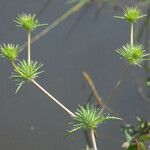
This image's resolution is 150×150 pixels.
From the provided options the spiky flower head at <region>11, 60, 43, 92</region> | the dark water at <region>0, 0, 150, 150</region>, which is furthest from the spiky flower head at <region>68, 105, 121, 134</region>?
the dark water at <region>0, 0, 150, 150</region>

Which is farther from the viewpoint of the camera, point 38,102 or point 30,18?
point 38,102

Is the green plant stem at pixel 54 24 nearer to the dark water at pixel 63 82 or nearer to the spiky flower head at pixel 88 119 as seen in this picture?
the dark water at pixel 63 82

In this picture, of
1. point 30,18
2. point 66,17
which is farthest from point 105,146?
point 30,18

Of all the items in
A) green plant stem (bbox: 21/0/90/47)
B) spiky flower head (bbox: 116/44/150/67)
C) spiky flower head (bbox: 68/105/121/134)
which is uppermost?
green plant stem (bbox: 21/0/90/47)

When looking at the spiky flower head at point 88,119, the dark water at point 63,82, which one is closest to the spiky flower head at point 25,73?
the spiky flower head at point 88,119

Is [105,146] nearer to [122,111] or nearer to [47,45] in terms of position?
[122,111]

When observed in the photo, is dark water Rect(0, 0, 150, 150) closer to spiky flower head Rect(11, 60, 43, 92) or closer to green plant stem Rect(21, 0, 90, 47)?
green plant stem Rect(21, 0, 90, 47)

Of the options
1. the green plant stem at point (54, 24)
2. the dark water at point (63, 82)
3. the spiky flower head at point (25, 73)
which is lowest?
the spiky flower head at point (25, 73)

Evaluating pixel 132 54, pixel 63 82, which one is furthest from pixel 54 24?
pixel 132 54
